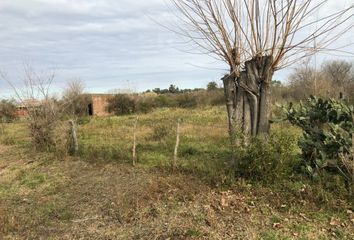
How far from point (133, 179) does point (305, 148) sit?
11.7 feet

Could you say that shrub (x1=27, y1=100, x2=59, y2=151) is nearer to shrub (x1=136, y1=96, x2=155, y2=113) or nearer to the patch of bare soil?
the patch of bare soil

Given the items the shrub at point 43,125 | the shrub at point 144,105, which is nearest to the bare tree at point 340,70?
the shrub at point 144,105

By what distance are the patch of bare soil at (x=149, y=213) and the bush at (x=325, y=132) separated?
1.43 meters

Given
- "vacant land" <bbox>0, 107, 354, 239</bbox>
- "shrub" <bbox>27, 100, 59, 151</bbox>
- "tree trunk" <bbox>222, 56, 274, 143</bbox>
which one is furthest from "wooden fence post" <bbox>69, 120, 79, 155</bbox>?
"tree trunk" <bbox>222, 56, 274, 143</bbox>

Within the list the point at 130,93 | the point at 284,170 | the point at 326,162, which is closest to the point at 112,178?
the point at 284,170

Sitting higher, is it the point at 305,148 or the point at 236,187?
the point at 305,148

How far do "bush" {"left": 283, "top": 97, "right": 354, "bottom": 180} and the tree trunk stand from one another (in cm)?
108

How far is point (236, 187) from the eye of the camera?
7.13 meters

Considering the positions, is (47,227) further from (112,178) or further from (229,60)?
(229,60)

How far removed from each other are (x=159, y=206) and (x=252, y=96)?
4.02 meters

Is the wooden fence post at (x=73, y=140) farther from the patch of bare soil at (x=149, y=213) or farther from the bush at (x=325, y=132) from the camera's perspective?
the bush at (x=325, y=132)

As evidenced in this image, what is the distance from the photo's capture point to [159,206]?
657cm

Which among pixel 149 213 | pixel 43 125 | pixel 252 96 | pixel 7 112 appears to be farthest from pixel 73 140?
pixel 7 112

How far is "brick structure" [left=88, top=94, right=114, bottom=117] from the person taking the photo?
44188mm
